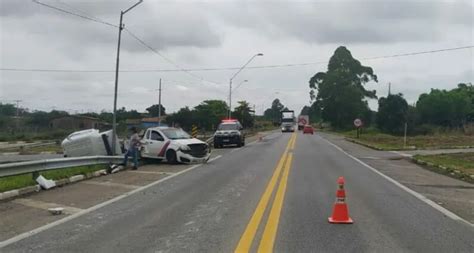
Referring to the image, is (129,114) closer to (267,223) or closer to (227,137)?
(227,137)

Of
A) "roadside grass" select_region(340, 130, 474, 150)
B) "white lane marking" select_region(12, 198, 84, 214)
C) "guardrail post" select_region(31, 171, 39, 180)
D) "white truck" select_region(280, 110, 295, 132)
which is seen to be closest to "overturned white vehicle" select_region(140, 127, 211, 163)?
"guardrail post" select_region(31, 171, 39, 180)

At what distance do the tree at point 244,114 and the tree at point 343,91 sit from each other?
1514cm

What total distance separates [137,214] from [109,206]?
4.43 ft

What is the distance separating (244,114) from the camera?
104250 mm

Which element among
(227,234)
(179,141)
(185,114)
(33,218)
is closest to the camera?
(227,234)

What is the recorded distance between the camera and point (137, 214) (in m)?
10.9

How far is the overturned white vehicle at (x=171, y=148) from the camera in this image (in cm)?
2484

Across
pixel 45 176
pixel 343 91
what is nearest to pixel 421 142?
pixel 45 176

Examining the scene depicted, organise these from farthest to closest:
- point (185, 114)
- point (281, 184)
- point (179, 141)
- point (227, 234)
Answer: point (185, 114), point (179, 141), point (281, 184), point (227, 234)

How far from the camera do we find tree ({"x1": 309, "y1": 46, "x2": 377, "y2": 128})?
361ft

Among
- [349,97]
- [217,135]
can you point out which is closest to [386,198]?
[217,135]

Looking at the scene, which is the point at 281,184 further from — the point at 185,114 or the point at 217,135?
the point at 185,114

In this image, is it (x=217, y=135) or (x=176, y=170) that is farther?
(x=217, y=135)

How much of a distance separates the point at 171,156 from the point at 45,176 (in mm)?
8818
